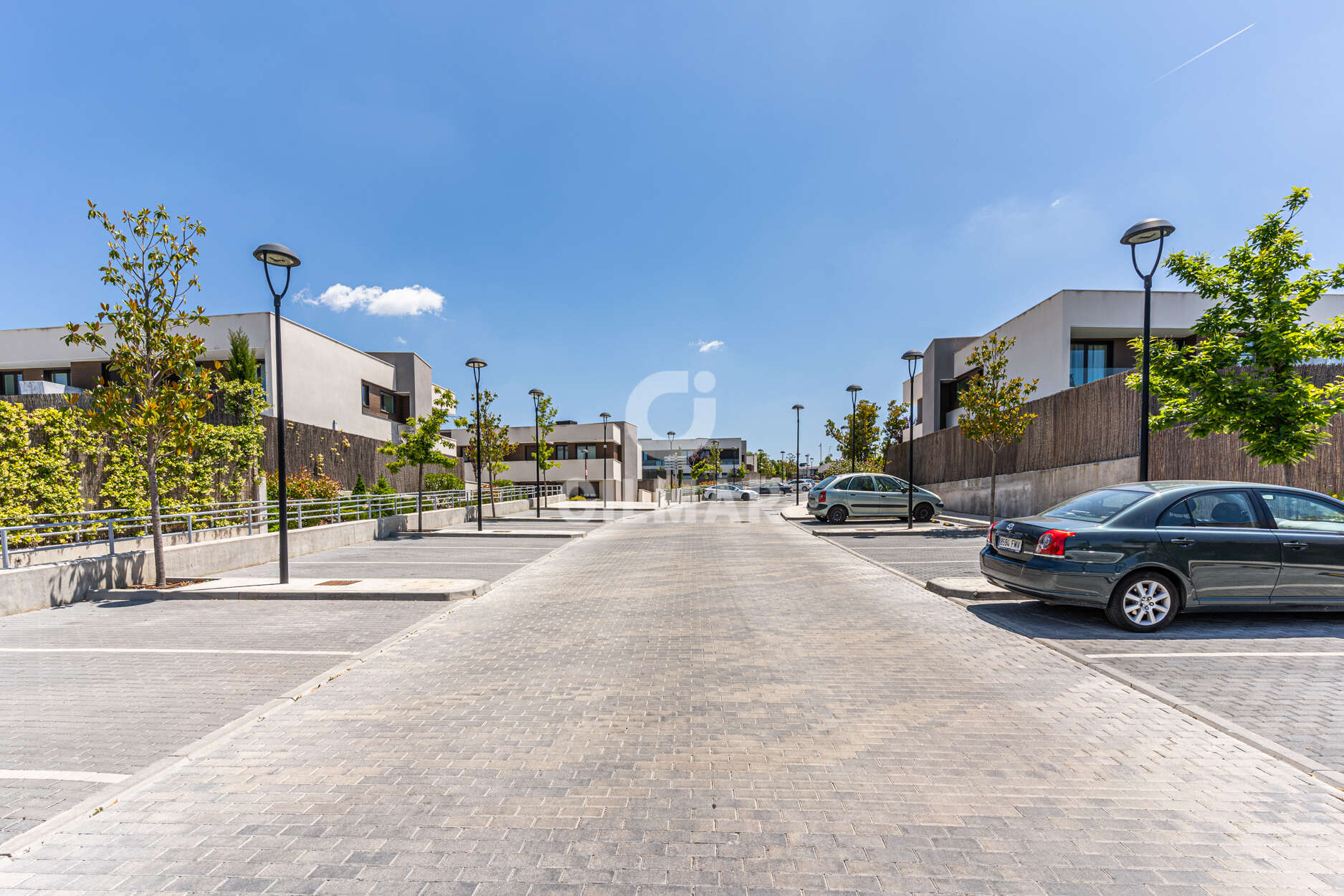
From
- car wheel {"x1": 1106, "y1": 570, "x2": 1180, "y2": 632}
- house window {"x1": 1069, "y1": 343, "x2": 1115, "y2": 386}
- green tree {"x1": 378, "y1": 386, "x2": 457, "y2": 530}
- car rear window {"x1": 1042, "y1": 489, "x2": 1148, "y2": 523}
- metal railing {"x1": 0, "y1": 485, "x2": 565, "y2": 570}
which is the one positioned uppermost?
house window {"x1": 1069, "y1": 343, "x2": 1115, "y2": 386}

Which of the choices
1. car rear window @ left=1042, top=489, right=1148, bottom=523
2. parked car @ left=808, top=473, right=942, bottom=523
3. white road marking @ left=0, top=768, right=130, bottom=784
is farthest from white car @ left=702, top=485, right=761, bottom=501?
white road marking @ left=0, top=768, right=130, bottom=784

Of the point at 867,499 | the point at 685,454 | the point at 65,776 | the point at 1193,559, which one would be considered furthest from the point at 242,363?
the point at 685,454

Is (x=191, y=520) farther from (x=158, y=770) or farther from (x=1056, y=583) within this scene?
(x=1056, y=583)

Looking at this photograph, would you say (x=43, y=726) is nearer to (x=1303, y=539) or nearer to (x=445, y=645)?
(x=445, y=645)

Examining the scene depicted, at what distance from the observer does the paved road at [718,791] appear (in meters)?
2.68

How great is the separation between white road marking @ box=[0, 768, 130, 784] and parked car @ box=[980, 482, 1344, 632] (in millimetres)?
8233

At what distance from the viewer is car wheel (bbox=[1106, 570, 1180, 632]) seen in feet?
21.4

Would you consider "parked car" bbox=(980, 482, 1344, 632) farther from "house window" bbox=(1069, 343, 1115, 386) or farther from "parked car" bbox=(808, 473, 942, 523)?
"house window" bbox=(1069, 343, 1115, 386)

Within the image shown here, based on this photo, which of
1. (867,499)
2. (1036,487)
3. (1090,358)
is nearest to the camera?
(1036,487)

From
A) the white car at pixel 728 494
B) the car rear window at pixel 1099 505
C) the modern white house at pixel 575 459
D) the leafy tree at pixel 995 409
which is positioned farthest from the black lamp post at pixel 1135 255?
the modern white house at pixel 575 459

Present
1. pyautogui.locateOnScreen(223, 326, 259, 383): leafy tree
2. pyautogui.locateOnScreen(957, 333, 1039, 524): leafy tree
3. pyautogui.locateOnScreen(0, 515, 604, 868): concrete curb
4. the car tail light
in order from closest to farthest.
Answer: pyautogui.locateOnScreen(0, 515, 604, 868): concrete curb
the car tail light
pyautogui.locateOnScreen(957, 333, 1039, 524): leafy tree
pyautogui.locateOnScreen(223, 326, 259, 383): leafy tree

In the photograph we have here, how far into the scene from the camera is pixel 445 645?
648cm

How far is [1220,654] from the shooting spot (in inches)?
228

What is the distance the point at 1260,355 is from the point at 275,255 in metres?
17.1
